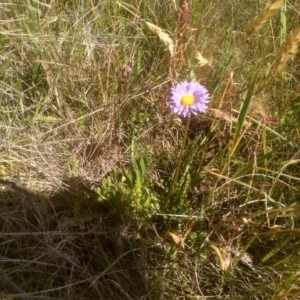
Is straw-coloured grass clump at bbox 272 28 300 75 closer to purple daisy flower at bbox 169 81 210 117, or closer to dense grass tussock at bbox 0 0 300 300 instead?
dense grass tussock at bbox 0 0 300 300

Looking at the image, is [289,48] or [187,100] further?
[187,100]

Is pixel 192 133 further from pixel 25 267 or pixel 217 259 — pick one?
pixel 25 267

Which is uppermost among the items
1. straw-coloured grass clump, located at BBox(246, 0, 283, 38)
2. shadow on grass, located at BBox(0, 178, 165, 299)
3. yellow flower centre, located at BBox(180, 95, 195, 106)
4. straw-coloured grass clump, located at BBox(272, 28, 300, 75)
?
straw-coloured grass clump, located at BBox(246, 0, 283, 38)

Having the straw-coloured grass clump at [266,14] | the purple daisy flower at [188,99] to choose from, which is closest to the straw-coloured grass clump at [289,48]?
the straw-coloured grass clump at [266,14]

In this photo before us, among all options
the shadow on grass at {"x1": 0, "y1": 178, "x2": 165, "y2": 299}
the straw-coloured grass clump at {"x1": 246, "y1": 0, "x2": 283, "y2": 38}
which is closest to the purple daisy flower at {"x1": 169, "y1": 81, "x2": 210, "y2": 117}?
the straw-coloured grass clump at {"x1": 246, "y1": 0, "x2": 283, "y2": 38}

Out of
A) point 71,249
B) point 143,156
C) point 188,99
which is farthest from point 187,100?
point 71,249

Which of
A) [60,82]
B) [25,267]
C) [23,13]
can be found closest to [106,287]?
[25,267]

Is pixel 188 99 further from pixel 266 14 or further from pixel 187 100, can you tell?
pixel 266 14
